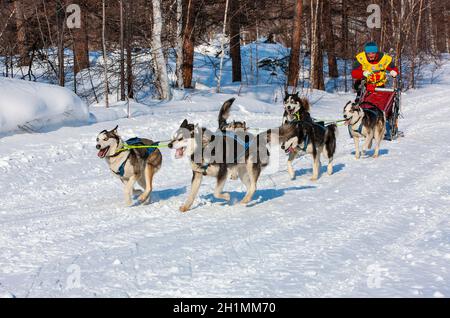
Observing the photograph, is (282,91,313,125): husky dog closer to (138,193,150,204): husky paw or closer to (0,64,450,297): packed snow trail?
(0,64,450,297): packed snow trail

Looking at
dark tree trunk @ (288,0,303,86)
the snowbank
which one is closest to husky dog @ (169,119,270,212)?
the snowbank

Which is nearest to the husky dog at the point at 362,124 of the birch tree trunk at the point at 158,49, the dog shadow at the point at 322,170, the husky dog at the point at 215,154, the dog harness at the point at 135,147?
the dog shadow at the point at 322,170

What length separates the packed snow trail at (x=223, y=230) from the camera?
3467 mm

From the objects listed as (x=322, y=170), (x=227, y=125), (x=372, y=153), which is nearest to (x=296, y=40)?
(x=372, y=153)

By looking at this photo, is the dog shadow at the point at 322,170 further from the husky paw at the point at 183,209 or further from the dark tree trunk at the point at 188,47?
the dark tree trunk at the point at 188,47

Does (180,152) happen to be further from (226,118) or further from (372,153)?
(372,153)

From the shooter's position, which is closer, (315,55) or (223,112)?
(223,112)

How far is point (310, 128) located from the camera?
7.57 metres

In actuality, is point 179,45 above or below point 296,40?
below

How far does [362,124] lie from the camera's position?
889cm

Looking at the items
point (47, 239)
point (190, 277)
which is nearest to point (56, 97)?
point (47, 239)

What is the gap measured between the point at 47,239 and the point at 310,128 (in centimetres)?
412

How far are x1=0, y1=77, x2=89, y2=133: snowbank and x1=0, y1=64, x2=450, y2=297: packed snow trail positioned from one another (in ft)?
1.09

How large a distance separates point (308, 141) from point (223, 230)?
2956mm
